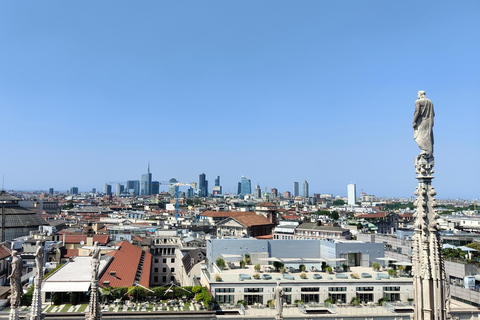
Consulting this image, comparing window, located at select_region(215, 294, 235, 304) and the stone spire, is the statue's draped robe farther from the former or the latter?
window, located at select_region(215, 294, 235, 304)

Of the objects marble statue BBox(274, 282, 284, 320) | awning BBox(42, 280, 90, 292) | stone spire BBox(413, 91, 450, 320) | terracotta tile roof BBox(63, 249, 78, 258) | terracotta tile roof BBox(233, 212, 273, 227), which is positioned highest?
stone spire BBox(413, 91, 450, 320)

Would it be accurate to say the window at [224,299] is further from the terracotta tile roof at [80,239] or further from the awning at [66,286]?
the terracotta tile roof at [80,239]

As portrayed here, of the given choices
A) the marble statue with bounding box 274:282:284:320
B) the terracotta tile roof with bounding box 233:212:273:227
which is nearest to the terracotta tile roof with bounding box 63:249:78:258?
the marble statue with bounding box 274:282:284:320

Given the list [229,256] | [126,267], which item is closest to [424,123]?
[229,256]

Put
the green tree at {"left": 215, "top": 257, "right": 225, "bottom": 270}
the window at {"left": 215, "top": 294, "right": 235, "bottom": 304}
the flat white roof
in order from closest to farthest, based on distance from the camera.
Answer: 1. the flat white roof
2. the window at {"left": 215, "top": 294, "right": 235, "bottom": 304}
3. the green tree at {"left": 215, "top": 257, "right": 225, "bottom": 270}

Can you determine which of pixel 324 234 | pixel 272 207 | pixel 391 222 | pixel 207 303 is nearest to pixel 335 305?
pixel 207 303

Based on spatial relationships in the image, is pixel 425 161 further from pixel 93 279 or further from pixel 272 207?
pixel 272 207

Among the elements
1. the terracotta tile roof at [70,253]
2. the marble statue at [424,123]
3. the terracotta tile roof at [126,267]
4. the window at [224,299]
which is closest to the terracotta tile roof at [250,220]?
the terracotta tile roof at [126,267]
